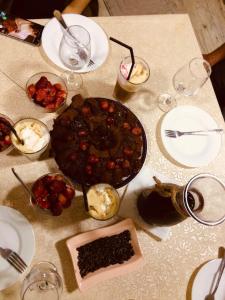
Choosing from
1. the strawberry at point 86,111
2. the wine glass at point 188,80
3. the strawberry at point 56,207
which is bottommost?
the wine glass at point 188,80

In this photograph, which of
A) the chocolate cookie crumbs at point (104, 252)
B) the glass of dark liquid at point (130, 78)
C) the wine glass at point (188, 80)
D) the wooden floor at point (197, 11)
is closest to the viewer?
the chocolate cookie crumbs at point (104, 252)

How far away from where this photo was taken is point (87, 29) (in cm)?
169

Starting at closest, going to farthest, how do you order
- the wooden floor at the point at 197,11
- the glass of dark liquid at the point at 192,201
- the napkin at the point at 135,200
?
the glass of dark liquid at the point at 192,201 → the napkin at the point at 135,200 → the wooden floor at the point at 197,11

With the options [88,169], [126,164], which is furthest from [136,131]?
[88,169]

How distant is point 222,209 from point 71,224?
1.79 ft

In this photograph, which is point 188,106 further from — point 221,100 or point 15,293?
point 15,293

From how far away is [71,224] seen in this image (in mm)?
1354

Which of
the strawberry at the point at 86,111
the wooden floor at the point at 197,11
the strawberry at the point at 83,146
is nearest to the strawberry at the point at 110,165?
the strawberry at the point at 83,146

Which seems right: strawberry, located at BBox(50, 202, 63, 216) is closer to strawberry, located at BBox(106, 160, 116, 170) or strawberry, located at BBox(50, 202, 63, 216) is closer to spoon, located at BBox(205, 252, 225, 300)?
strawberry, located at BBox(106, 160, 116, 170)

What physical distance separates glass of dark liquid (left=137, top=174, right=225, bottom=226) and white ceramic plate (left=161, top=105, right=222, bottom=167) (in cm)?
26

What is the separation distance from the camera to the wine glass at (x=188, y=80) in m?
1.63

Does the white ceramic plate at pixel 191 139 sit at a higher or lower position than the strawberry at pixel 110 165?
lower

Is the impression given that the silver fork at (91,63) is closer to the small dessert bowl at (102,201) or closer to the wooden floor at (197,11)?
the small dessert bowl at (102,201)

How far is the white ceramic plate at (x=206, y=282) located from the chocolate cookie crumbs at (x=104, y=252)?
0.87 feet
